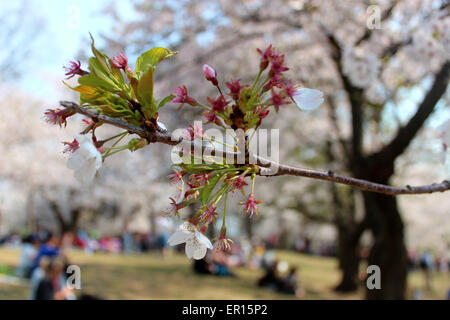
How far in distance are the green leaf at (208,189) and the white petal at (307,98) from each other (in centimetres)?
30

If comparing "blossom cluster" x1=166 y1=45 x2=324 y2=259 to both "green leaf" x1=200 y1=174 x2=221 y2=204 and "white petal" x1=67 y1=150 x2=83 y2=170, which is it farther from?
"white petal" x1=67 y1=150 x2=83 y2=170

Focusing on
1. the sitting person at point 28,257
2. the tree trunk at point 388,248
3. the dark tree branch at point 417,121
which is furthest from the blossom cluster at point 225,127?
the sitting person at point 28,257

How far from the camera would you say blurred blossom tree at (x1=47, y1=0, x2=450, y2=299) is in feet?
3.64

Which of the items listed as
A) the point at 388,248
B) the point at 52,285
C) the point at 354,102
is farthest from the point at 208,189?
the point at 354,102

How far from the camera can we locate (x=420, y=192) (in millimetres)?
1498

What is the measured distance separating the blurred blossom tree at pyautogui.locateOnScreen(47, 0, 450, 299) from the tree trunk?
0.01m

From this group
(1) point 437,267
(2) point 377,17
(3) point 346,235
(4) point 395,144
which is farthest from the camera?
(1) point 437,267

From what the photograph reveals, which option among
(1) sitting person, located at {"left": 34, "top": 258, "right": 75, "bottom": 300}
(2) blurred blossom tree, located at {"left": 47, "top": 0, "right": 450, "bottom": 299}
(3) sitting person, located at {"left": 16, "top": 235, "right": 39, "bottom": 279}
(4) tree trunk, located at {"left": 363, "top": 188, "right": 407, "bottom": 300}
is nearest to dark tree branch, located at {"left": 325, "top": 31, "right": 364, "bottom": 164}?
(2) blurred blossom tree, located at {"left": 47, "top": 0, "right": 450, "bottom": 299}

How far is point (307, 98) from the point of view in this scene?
114cm

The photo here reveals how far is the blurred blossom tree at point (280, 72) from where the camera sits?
1.11 metres
